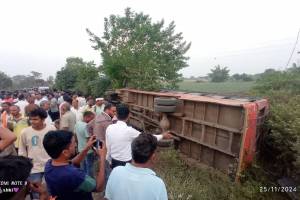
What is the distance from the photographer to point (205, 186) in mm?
5094

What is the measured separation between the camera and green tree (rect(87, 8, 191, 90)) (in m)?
15.0

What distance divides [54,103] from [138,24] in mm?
10780

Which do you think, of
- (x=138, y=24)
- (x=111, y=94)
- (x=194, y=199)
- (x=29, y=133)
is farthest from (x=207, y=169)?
(x=138, y=24)

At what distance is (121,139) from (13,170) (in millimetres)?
2281

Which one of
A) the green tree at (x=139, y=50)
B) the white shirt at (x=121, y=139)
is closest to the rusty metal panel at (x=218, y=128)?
the white shirt at (x=121, y=139)

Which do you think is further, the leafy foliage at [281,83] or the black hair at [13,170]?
the leafy foliage at [281,83]

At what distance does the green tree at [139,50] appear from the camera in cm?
1503

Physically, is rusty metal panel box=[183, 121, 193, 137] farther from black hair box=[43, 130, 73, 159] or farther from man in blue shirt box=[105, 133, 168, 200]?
black hair box=[43, 130, 73, 159]

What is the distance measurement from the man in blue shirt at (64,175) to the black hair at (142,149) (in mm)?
470

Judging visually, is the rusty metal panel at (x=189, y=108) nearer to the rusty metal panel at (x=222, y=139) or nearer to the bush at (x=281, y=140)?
the rusty metal panel at (x=222, y=139)

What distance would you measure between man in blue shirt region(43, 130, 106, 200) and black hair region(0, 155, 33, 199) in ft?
1.51

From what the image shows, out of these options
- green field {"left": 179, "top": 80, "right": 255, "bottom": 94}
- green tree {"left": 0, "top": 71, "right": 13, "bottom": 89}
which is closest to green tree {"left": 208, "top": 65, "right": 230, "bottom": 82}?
green field {"left": 179, "top": 80, "right": 255, "bottom": 94}

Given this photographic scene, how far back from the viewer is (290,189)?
5.11 m
